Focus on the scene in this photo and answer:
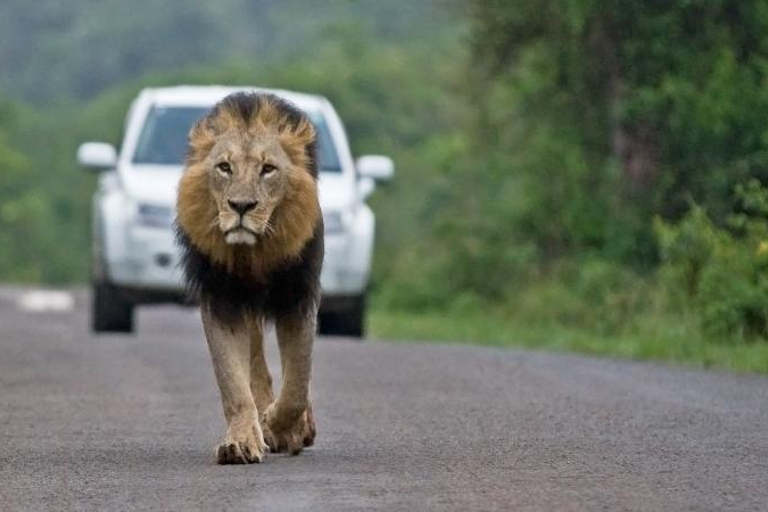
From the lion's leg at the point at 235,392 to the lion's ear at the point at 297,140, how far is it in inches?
22.9

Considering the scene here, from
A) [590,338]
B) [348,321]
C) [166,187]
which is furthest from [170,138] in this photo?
[590,338]

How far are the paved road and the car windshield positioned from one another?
207 cm

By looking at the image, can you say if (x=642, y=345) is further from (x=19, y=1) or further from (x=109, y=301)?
(x=19, y=1)

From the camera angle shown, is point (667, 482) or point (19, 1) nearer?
point (667, 482)

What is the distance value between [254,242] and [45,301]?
64.3 feet

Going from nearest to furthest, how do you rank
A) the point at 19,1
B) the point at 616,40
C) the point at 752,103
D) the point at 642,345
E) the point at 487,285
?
1. the point at 642,345
2. the point at 752,103
3. the point at 616,40
4. the point at 487,285
5. the point at 19,1

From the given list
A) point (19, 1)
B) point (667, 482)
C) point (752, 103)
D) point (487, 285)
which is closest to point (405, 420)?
point (667, 482)

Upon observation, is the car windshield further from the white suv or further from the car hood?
the car hood

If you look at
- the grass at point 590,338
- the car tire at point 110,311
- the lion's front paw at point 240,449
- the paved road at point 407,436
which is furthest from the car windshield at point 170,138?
the lion's front paw at point 240,449

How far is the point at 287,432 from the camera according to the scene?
799 centimetres

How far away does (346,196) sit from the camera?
49.0 ft

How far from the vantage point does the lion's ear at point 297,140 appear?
26.1 feet

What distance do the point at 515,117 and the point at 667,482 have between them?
14.7 metres

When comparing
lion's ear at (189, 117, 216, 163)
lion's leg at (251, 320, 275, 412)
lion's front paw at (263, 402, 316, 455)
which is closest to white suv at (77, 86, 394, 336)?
lion's leg at (251, 320, 275, 412)
